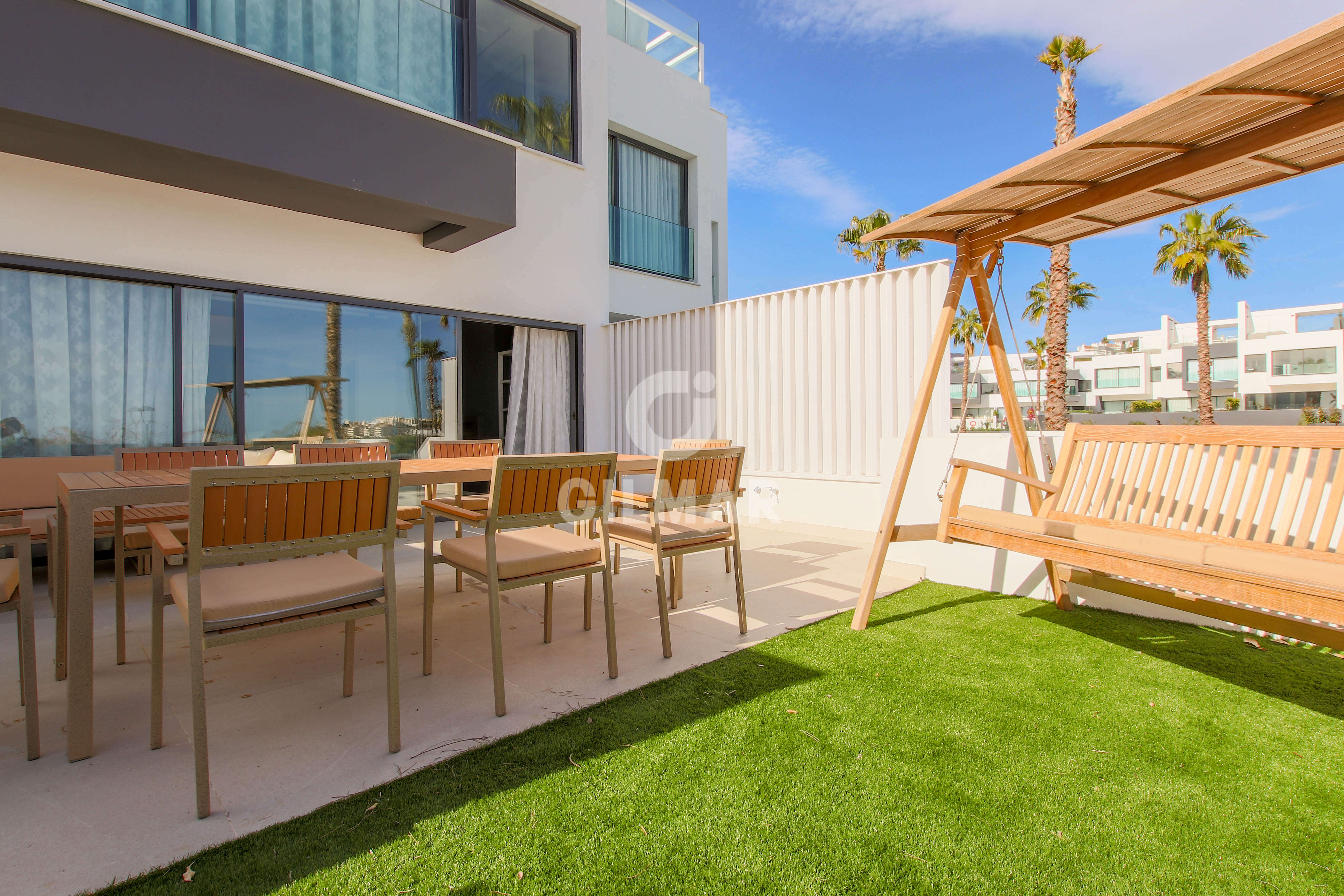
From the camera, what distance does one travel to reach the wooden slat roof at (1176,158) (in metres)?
1.89

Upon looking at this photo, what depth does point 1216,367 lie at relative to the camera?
5300 centimetres

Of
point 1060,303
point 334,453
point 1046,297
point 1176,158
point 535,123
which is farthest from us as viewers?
point 1046,297

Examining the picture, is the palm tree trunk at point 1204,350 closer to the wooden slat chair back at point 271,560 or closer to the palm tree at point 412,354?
the palm tree at point 412,354

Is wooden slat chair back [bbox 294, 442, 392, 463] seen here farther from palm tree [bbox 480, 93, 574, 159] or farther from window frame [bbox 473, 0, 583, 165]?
palm tree [bbox 480, 93, 574, 159]

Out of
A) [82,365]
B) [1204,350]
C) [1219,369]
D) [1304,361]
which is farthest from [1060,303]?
[1219,369]

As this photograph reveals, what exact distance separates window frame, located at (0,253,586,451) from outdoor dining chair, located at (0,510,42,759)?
336cm

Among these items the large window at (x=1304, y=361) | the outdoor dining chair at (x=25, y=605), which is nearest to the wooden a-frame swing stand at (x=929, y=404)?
the outdoor dining chair at (x=25, y=605)

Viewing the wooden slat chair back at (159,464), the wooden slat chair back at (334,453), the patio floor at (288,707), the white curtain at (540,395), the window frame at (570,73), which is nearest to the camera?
the patio floor at (288,707)

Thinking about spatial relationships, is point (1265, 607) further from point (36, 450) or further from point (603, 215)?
point (603, 215)

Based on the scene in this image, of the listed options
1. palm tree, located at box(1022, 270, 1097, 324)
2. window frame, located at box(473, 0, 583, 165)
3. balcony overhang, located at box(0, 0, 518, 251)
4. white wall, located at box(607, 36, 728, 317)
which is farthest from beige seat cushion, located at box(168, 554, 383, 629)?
palm tree, located at box(1022, 270, 1097, 324)

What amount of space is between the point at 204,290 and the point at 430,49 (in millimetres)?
2957

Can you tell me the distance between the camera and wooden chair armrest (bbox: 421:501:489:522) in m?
2.28

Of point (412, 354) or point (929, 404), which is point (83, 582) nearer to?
point (929, 404)

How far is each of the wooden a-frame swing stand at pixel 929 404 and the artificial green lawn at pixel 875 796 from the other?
623 millimetres
